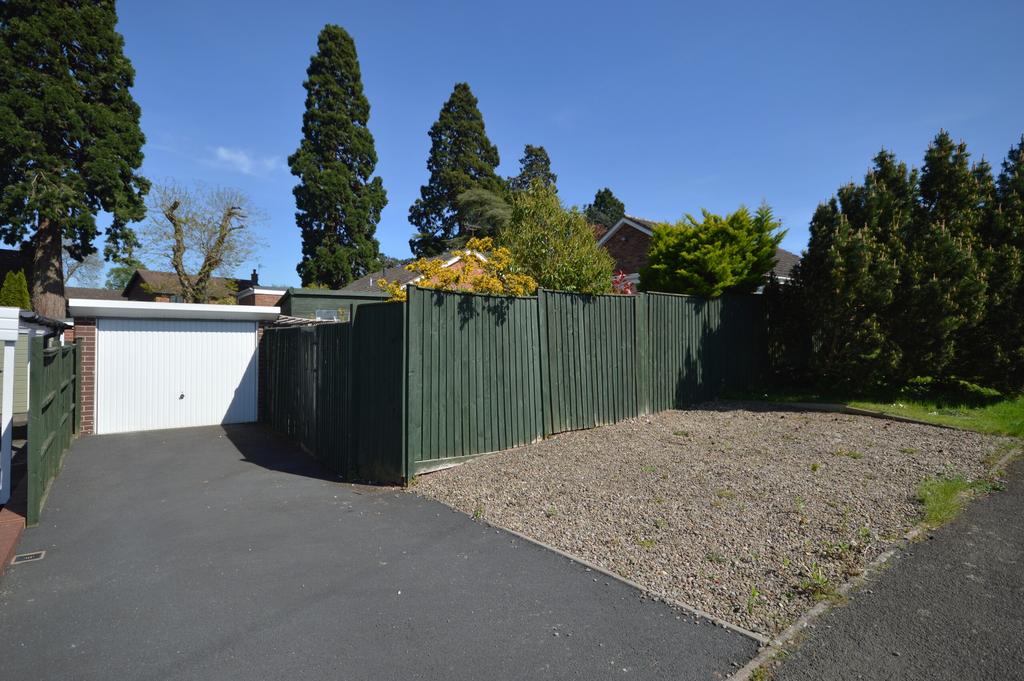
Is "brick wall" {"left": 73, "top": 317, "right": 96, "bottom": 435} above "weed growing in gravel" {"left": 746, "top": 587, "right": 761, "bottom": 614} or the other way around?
above

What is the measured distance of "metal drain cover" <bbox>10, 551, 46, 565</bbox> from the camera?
4.51 metres

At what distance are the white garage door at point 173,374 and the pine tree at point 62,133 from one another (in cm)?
1426

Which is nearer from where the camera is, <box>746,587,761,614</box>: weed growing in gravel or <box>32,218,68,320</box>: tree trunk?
<box>746,587,761,614</box>: weed growing in gravel

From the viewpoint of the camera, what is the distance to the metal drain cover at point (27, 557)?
177 inches

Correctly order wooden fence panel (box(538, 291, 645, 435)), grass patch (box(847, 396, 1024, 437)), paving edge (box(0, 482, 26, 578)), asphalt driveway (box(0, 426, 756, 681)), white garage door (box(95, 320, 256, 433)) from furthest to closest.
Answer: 1. white garage door (box(95, 320, 256, 433))
2. wooden fence panel (box(538, 291, 645, 435))
3. grass patch (box(847, 396, 1024, 437))
4. paving edge (box(0, 482, 26, 578))
5. asphalt driveway (box(0, 426, 756, 681))

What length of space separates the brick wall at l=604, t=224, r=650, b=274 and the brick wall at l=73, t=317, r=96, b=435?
13.9 meters

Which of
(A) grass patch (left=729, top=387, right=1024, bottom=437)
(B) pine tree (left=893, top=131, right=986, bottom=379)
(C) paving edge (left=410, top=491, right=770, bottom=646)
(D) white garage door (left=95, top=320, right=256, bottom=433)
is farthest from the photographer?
(D) white garage door (left=95, top=320, right=256, bottom=433)

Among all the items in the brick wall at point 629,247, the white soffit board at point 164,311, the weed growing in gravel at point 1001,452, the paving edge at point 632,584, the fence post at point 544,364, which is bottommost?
the paving edge at point 632,584

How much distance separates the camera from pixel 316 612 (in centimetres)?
358

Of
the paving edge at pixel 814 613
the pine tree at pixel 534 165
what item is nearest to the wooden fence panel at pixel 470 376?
the paving edge at pixel 814 613

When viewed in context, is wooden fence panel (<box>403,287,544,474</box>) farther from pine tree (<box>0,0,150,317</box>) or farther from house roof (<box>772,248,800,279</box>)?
pine tree (<box>0,0,150,317</box>)

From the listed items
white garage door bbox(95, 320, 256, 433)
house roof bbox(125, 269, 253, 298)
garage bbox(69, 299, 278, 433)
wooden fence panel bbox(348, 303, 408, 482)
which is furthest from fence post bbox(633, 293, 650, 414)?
house roof bbox(125, 269, 253, 298)

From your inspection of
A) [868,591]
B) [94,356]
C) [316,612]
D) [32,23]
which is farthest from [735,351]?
[32,23]

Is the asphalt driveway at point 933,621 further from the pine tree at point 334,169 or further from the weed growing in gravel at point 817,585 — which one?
the pine tree at point 334,169
